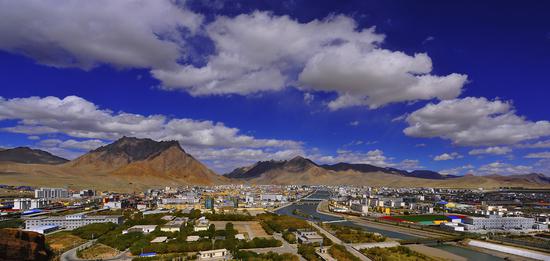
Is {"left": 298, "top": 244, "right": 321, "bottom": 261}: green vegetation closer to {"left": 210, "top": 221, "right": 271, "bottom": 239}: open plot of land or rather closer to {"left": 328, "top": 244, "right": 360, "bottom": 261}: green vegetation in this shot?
{"left": 328, "top": 244, "right": 360, "bottom": 261}: green vegetation

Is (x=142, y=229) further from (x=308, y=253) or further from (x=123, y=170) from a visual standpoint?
(x=123, y=170)

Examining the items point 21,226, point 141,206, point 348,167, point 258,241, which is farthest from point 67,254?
point 348,167

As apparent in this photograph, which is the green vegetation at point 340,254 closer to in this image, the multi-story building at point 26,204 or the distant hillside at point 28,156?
the multi-story building at point 26,204

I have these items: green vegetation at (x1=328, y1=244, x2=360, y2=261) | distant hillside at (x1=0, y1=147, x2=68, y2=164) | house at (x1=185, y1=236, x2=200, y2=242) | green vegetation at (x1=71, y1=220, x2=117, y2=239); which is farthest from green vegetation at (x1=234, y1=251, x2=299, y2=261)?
distant hillside at (x1=0, y1=147, x2=68, y2=164)

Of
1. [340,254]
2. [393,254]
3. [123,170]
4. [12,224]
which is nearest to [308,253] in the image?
Answer: [340,254]

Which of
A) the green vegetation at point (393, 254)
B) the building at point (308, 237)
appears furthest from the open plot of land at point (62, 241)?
the green vegetation at point (393, 254)

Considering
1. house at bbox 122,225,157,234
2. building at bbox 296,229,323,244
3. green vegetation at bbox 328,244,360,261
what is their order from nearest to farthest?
green vegetation at bbox 328,244,360,261
building at bbox 296,229,323,244
house at bbox 122,225,157,234
